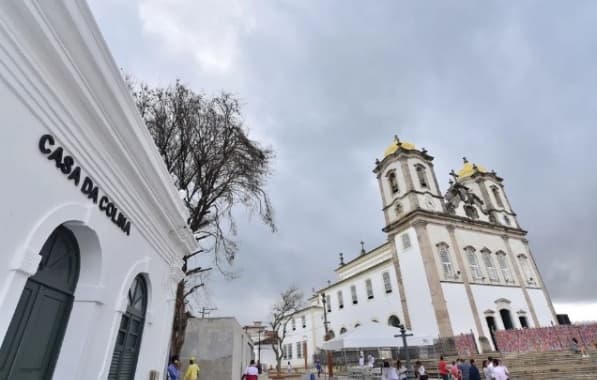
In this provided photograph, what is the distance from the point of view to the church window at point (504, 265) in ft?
79.9

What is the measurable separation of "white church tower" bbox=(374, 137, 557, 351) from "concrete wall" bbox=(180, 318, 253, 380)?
47.0 ft

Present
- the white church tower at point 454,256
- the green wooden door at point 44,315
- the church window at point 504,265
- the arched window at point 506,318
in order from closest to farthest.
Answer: the green wooden door at point 44,315 < the white church tower at point 454,256 < the arched window at point 506,318 < the church window at point 504,265

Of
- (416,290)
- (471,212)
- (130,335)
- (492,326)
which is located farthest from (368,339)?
(471,212)

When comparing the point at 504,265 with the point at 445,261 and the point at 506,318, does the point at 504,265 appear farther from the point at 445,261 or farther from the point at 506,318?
the point at 445,261

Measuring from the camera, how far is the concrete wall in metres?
10.3

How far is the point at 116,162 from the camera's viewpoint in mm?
4223

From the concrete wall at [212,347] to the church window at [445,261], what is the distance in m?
16.2

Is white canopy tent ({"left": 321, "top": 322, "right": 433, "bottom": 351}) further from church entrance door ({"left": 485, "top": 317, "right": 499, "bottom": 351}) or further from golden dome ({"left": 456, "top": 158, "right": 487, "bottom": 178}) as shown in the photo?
golden dome ({"left": 456, "top": 158, "right": 487, "bottom": 178})

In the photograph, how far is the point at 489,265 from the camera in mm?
24031

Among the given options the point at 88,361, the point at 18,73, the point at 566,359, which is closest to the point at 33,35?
the point at 18,73

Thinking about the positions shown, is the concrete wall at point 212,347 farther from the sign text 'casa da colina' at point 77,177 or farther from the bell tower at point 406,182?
the bell tower at point 406,182

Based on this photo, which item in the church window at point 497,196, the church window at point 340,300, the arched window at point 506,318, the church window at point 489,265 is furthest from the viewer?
the church window at point 340,300

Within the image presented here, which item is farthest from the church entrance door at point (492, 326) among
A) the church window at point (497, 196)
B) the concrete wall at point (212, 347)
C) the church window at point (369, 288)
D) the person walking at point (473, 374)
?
the concrete wall at point (212, 347)

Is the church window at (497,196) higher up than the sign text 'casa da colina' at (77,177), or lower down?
higher up
